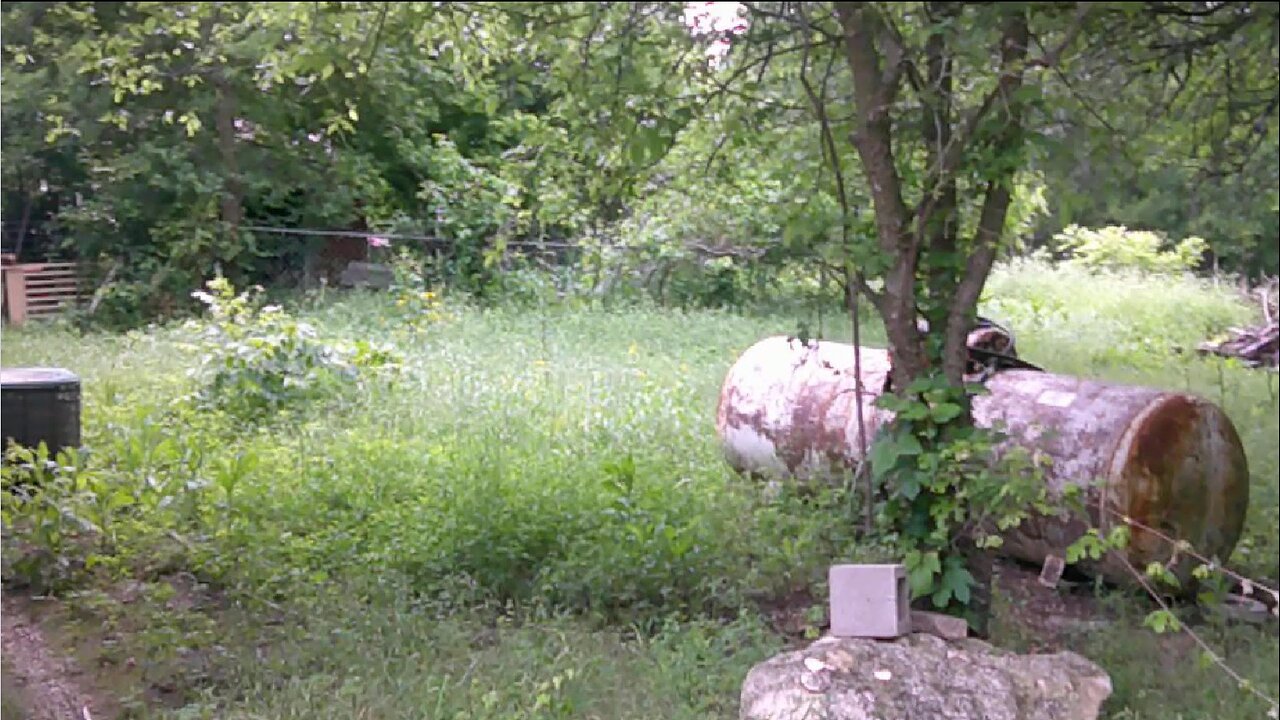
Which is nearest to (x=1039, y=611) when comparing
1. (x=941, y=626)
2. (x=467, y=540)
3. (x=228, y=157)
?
(x=941, y=626)

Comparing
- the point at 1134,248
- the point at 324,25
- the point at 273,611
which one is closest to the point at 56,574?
the point at 273,611

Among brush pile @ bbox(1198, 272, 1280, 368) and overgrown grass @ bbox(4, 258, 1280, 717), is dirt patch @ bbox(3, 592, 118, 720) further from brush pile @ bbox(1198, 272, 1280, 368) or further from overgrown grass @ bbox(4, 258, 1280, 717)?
brush pile @ bbox(1198, 272, 1280, 368)

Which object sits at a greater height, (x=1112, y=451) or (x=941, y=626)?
(x=1112, y=451)

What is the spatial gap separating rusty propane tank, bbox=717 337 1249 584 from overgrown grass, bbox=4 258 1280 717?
1.29 ft

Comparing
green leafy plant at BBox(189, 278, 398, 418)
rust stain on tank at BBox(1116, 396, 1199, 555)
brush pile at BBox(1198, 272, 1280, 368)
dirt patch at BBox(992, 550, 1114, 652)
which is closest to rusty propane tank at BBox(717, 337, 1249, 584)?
rust stain on tank at BBox(1116, 396, 1199, 555)

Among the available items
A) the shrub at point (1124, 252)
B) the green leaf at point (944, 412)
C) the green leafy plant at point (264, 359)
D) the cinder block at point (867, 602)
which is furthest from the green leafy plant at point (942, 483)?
the shrub at point (1124, 252)

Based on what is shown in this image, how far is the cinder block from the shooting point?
3.94 meters

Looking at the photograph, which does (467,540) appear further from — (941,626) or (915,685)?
(915,685)

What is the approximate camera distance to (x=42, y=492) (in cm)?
482

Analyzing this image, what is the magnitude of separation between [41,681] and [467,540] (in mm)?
1715

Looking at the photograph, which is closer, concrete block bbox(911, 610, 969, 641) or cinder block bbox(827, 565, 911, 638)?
cinder block bbox(827, 565, 911, 638)

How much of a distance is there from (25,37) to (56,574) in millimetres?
2651

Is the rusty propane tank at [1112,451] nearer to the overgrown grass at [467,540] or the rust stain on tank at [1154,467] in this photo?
the rust stain on tank at [1154,467]

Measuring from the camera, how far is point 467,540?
5.26 meters
